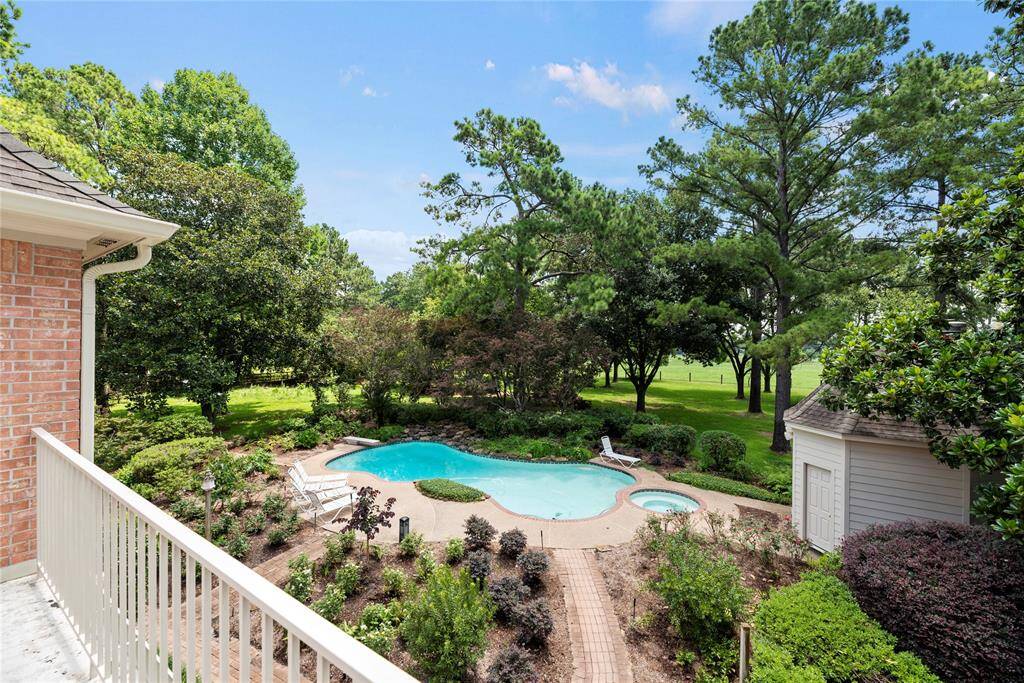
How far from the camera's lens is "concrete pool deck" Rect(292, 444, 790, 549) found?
8.39 meters

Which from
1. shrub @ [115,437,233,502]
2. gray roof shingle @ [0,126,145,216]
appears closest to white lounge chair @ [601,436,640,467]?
shrub @ [115,437,233,502]

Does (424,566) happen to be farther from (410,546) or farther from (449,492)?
(449,492)

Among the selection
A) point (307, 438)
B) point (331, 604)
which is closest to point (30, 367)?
point (331, 604)

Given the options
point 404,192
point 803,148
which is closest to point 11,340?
point 404,192

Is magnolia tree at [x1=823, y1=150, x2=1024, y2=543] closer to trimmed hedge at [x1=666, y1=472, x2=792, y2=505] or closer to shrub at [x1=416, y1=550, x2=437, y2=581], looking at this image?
trimmed hedge at [x1=666, y1=472, x2=792, y2=505]

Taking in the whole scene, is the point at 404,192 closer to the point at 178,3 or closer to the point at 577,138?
the point at 577,138

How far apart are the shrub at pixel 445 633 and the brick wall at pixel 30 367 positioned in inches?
136

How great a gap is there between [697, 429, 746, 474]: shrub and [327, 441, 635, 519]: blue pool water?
2.48 metres

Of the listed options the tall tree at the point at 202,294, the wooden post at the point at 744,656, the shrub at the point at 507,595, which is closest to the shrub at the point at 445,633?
the shrub at the point at 507,595

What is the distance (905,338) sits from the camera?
6465 millimetres

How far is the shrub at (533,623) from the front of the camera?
5414 mm

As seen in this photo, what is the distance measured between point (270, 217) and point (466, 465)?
11667mm

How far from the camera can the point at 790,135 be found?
13336mm

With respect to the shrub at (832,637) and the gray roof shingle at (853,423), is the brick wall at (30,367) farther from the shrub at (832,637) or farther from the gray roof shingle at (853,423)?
the gray roof shingle at (853,423)
